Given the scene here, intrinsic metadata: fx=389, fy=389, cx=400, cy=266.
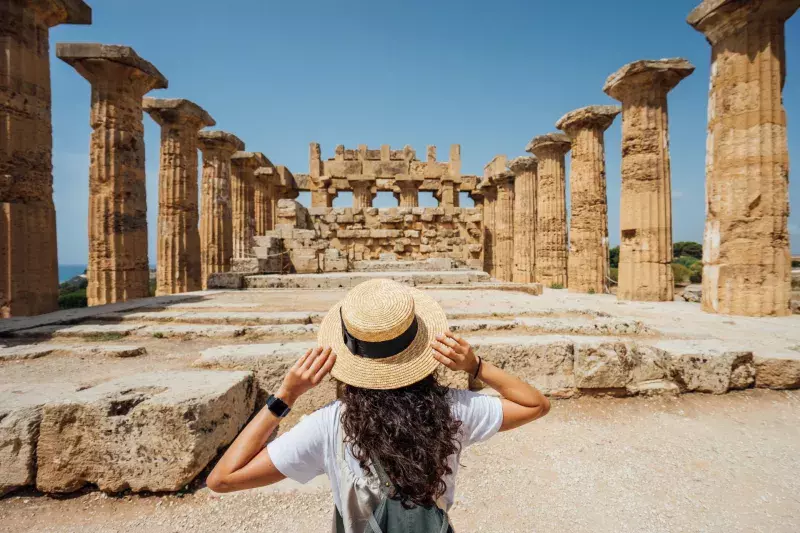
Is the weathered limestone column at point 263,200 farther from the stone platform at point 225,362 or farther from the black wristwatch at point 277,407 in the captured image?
the black wristwatch at point 277,407

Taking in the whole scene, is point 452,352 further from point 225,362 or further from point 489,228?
point 489,228

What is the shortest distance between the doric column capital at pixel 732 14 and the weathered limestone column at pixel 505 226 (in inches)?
461

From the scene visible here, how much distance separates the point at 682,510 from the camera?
84.4 inches

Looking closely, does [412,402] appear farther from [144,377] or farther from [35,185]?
[35,185]

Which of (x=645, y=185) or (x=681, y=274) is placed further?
(x=681, y=274)

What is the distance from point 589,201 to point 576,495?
11.5 meters

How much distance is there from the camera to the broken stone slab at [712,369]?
3.51 metres

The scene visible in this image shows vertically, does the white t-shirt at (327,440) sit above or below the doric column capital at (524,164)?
below

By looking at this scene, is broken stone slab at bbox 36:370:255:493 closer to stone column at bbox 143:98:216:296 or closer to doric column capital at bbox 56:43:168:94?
doric column capital at bbox 56:43:168:94

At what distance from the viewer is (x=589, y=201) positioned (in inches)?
476

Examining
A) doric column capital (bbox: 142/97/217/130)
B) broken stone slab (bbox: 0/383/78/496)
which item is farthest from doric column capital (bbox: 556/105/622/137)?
broken stone slab (bbox: 0/383/78/496)

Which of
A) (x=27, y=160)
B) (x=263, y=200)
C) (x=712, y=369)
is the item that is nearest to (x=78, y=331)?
(x=27, y=160)

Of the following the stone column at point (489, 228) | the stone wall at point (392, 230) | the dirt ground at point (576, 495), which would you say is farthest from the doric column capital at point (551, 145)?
the dirt ground at point (576, 495)

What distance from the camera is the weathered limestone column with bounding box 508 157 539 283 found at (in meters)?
16.5
